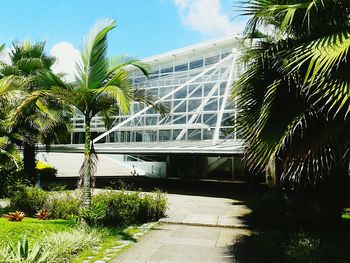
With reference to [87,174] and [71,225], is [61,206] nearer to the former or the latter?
[71,225]

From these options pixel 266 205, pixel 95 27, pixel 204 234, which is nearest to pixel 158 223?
pixel 204 234

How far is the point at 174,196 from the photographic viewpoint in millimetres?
18203

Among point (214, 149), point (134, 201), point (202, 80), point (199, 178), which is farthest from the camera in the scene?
point (199, 178)

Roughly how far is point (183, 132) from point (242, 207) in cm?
941

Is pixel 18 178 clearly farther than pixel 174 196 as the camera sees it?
No

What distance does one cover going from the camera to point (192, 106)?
1012 inches

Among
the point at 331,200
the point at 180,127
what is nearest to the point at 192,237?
the point at 331,200

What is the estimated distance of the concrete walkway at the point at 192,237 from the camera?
24.3 ft

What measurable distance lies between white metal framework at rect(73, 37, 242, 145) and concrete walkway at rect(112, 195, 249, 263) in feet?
19.3

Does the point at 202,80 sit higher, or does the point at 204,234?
the point at 202,80

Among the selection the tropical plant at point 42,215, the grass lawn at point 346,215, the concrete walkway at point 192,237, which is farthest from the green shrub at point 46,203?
the grass lawn at point 346,215

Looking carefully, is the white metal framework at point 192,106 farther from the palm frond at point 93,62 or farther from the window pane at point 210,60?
the palm frond at point 93,62

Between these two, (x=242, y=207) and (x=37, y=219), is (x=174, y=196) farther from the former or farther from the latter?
(x=37, y=219)

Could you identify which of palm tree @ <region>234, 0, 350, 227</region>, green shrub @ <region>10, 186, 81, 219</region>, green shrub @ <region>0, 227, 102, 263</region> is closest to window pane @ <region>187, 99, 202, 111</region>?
green shrub @ <region>10, 186, 81, 219</region>
